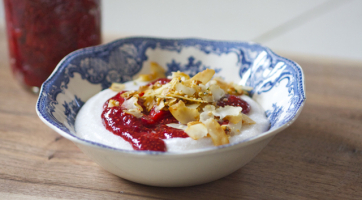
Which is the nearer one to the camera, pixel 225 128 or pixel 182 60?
pixel 225 128

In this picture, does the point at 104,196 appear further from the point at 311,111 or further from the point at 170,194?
the point at 311,111

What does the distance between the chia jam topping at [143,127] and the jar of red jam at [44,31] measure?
542mm

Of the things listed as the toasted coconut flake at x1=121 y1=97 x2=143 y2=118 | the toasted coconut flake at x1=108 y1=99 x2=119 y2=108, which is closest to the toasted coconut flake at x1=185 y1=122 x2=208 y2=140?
the toasted coconut flake at x1=121 y1=97 x2=143 y2=118

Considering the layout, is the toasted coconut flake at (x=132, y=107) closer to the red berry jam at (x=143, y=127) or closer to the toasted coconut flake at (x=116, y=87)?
the red berry jam at (x=143, y=127)

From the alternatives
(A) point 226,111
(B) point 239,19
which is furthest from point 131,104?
(B) point 239,19

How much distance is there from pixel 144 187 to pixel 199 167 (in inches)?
9.5

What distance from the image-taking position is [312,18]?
128 inches

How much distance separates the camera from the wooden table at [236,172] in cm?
100

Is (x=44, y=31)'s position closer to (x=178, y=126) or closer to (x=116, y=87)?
(x=116, y=87)

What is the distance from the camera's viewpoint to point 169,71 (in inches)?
65.7

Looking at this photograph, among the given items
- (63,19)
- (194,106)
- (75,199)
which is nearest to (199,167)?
(194,106)

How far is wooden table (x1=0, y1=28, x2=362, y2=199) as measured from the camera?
995mm

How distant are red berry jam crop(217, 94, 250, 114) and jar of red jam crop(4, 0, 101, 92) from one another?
32.0 inches

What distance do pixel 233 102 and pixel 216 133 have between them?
28cm
